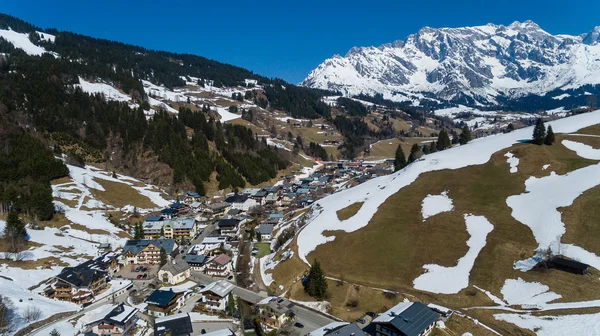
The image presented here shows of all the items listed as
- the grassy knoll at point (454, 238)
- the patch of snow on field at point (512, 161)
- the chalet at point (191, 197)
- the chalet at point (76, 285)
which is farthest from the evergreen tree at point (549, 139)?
the chalet at point (76, 285)

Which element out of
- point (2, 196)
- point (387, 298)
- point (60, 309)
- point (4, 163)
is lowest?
point (387, 298)

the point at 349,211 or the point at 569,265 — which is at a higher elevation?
the point at 349,211

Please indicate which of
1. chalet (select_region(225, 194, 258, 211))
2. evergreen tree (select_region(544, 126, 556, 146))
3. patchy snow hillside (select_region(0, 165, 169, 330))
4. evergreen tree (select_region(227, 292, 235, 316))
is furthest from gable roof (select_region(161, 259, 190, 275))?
evergreen tree (select_region(544, 126, 556, 146))

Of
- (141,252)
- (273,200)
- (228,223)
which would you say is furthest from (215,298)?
(273,200)

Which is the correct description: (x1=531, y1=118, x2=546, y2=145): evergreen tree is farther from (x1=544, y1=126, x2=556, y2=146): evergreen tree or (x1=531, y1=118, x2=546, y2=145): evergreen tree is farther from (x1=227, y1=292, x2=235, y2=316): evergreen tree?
(x1=227, y1=292, x2=235, y2=316): evergreen tree

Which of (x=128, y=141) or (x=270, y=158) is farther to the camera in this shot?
(x=270, y=158)

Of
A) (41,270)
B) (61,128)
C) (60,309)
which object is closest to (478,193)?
(60,309)

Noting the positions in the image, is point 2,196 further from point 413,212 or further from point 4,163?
point 413,212

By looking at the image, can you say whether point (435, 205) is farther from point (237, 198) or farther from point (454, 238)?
point (237, 198)

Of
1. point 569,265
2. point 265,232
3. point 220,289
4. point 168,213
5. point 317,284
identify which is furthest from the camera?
point 168,213
